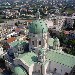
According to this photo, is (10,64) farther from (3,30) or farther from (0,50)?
(3,30)

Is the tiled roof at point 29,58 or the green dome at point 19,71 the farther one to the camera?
the tiled roof at point 29,58

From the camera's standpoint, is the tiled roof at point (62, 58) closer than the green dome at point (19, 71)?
No

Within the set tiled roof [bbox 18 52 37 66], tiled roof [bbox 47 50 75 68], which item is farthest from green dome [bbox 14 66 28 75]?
tiled roof [bbox 47 50 75 68]

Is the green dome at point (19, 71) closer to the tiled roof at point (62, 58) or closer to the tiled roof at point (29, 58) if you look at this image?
the tiled roof at point (29, 58)

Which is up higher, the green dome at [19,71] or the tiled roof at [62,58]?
the tiled roof at [62,58]

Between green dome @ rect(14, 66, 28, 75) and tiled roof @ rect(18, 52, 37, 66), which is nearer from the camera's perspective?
green dome @ rect(14, 66, 28, 75)

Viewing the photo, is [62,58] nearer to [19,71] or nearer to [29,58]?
[29,58]

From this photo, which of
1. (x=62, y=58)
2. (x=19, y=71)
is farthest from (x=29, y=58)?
(x=62, y=58)

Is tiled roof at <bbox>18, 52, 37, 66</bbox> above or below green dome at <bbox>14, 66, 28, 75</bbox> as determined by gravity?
above

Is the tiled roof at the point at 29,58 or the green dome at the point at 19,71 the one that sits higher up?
the tiled roof at the point at 29,58

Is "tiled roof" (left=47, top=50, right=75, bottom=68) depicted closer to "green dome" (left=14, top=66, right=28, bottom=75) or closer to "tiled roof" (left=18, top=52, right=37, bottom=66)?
"tiled roof" (left=18, top=52, right=37, bottom=66)

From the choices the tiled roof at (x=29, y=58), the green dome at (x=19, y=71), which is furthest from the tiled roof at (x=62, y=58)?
the green dome at (x=19, y=71)
